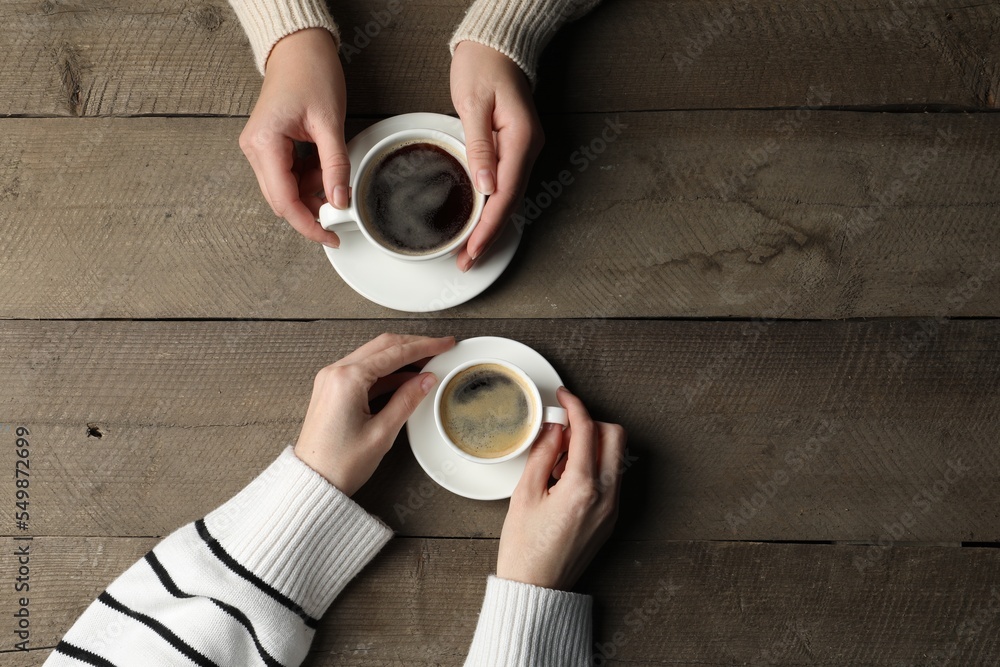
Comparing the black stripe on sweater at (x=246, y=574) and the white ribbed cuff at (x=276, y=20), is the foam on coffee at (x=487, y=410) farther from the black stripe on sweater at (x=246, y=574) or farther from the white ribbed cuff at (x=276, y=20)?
the white ribbed cuff at (x=276, y=20)

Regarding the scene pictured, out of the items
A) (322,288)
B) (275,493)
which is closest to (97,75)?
(322,288)

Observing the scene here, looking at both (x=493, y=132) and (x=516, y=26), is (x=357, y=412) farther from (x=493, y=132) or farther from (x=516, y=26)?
(x=516, y=26)

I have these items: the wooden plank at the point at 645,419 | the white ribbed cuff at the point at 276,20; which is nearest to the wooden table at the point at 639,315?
the wooden plank at the point at 645,419

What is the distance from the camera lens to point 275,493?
100cm

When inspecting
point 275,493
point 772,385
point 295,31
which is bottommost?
point 275,493

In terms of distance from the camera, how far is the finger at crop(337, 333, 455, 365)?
1.01 metres

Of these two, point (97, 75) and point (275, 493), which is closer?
point (275, 493)

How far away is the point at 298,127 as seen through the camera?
963 mm

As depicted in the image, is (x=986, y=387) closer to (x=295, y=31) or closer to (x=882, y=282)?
(x=882, y=282)

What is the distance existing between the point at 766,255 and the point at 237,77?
91 cm

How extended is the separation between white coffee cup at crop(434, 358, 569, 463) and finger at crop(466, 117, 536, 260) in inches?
6.6

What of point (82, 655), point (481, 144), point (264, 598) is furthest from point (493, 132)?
point (82, 655)

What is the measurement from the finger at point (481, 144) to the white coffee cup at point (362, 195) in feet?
0.08

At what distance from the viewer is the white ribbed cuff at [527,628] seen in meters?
0.96
